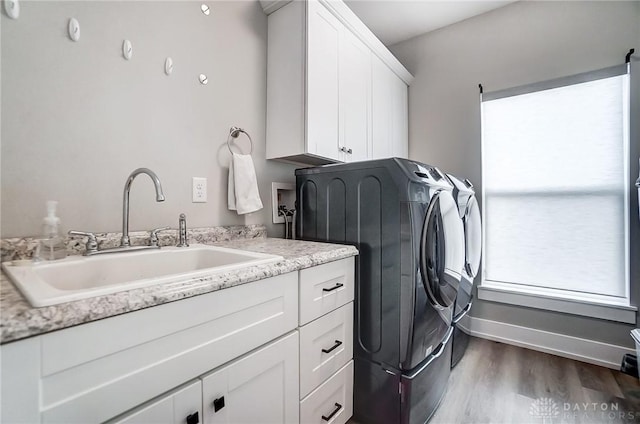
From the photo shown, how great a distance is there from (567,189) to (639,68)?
87 cm

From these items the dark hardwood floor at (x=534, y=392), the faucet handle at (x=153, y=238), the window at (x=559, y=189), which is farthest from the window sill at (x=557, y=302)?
the faucet handle at (x=153, y=238)

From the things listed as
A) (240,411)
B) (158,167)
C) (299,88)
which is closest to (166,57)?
(158,167)

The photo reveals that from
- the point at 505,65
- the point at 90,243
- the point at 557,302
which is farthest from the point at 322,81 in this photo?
the point at 557,302

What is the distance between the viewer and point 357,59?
1940 millimetres

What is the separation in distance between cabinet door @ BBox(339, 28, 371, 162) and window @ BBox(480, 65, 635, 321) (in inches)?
45.4

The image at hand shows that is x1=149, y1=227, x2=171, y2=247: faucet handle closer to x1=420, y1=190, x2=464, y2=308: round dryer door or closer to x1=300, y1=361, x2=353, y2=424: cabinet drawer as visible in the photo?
x1=300, y1=361, x2=353, y2=424: cabinet drawer

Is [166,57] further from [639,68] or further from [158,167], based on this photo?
[639,68]

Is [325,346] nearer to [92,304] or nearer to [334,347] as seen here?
[334,347]

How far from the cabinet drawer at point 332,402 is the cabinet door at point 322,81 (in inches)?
45.7

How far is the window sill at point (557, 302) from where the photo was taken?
1.87 metres

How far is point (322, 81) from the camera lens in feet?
5.34

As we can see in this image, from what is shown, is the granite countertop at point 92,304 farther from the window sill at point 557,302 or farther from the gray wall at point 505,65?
the gray wall at point 505,65

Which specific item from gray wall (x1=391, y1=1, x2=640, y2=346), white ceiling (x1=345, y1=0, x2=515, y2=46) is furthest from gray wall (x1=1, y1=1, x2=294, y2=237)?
gray wall (x1=391, y1=1, x2=640, y2=346)

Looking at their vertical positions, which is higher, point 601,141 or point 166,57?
point 166,57
